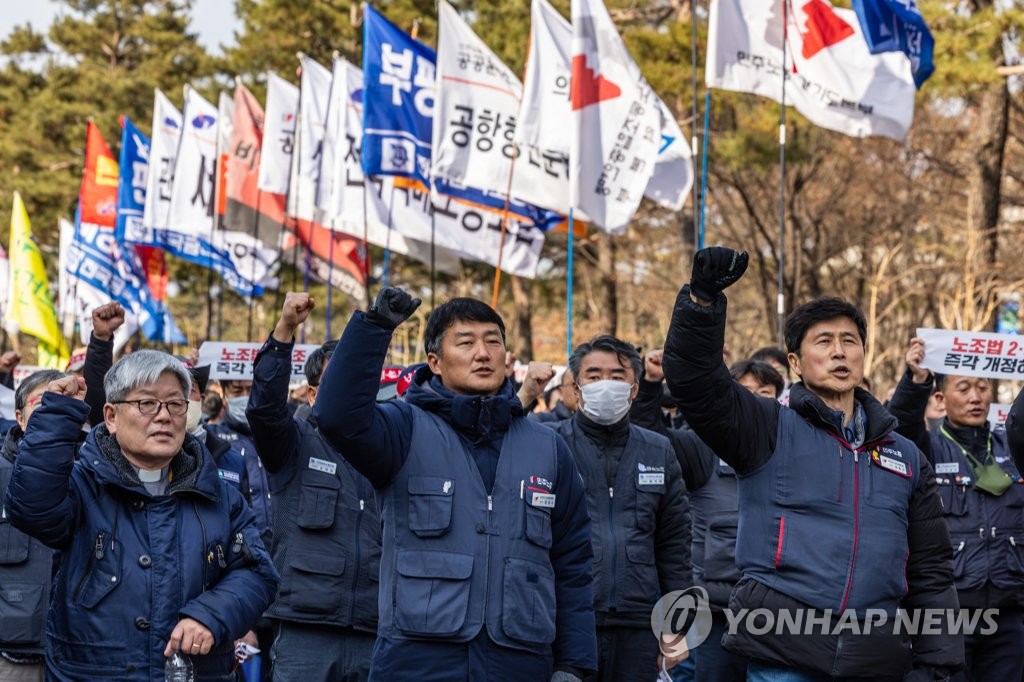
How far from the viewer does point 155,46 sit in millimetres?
44406

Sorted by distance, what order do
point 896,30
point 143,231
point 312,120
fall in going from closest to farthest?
point 896,30
point 312,120
point 143,231

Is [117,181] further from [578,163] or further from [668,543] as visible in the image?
[668,543]

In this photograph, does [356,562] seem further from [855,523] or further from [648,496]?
[855,523]

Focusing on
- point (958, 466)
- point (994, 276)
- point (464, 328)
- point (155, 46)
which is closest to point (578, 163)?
point (958, 466)

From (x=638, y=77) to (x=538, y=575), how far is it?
33.3 ft

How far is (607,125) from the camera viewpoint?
538 inches

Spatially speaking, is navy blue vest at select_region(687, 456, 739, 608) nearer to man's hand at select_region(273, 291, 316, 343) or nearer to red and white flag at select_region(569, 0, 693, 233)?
man's hand at select_region(273, 291, 316, 343)

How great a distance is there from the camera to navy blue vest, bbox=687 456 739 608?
7.21 metres

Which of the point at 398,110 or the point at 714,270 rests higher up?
the point at 398,110

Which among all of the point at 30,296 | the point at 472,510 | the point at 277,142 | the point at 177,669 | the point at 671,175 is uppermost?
the point at 277,142

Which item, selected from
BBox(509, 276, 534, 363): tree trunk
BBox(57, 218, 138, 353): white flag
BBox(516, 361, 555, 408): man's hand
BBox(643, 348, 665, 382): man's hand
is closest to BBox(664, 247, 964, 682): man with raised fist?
BBox(516, 361, 555, 408): man's hand

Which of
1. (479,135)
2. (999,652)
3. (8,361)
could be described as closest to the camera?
(999,652)

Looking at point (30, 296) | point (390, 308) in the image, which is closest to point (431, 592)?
point (390, 308)

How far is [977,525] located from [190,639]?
5039 mm
